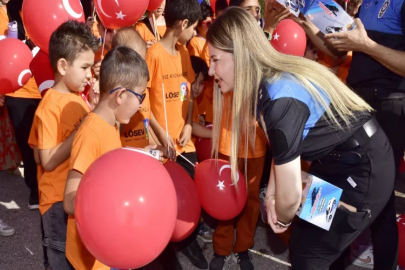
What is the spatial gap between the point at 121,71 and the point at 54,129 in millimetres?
519

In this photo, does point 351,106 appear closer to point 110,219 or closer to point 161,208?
point 161,208

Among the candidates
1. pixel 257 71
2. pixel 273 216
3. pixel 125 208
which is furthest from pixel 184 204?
pixel 257 71

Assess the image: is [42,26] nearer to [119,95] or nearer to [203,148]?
[119,95]

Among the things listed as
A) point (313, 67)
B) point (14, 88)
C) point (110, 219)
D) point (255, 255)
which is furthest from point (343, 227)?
point (14, 88)

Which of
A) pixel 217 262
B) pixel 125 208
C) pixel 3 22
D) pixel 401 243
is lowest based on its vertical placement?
pixel 217 262

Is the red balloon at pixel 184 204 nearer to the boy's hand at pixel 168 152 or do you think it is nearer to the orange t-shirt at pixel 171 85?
the boy's hand at pixel 168 152

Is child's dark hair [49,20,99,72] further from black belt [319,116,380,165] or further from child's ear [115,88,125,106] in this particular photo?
black belt [319,116,380,165]

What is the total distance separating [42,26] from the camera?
2889 millimetres

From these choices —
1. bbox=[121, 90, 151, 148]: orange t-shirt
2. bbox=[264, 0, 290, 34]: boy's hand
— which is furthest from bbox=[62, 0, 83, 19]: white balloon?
bbox=[264, 0, 290, 34]: boy's hand

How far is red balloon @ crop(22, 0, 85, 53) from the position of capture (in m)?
2.87

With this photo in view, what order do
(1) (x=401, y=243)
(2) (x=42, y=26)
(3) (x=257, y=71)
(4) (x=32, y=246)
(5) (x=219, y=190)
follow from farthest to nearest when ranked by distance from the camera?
1. (4) (x=32, y=246)
2. (1) (x=401, y=243)
3. (2) (x=42, y=26)
4. (5) (x=219, y=190)
5. (3) (x=257, y=71)

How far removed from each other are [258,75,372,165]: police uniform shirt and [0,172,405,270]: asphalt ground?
180cm

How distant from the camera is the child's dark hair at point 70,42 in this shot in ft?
8.09

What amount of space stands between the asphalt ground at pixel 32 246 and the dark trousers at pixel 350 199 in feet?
4.21
